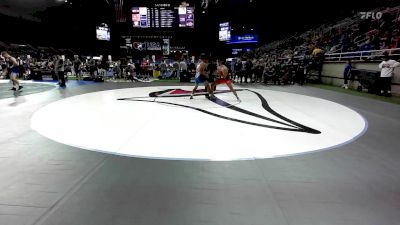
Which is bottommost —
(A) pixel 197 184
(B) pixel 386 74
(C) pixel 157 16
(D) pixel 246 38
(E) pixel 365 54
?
(A) pixel 197 184

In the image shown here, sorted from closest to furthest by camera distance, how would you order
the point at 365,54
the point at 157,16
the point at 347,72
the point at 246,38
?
the point at 347,72 → the point at 365,54 → the point at 157,16 → the point at 246,38

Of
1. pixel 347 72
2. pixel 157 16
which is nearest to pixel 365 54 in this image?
pixel 347 72

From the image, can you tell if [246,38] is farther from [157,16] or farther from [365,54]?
[365,54]

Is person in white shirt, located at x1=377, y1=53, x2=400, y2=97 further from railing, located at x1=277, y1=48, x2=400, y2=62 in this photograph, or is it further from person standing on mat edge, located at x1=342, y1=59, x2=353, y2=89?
person standing on mat edge, located at x1=342, y1=59, x2=353, y2=89

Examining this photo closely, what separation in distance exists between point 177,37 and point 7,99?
24.1m

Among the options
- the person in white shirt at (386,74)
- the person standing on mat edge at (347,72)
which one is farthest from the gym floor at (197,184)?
the person standing on mat edge at (347,72)

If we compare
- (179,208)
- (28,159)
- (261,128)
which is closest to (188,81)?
(261,128)

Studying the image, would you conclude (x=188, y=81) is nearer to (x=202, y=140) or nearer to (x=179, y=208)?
(x=202, y=140)

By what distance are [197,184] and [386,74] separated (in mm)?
9712

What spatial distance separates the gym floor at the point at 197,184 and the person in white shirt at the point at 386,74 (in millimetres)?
6277

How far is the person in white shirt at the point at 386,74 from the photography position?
31.6 ft

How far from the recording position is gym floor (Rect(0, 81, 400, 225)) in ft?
7.28

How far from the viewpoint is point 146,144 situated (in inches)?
161

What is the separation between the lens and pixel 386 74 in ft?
32.1
